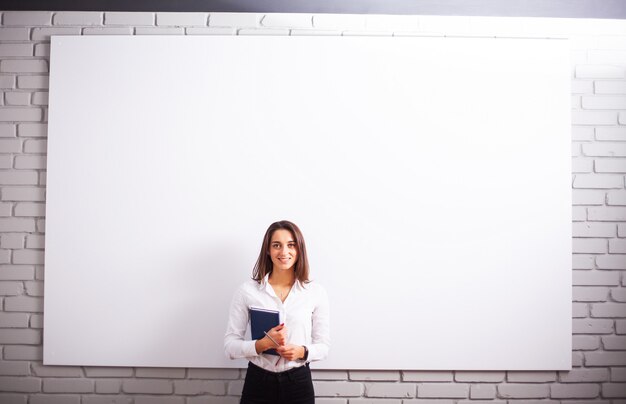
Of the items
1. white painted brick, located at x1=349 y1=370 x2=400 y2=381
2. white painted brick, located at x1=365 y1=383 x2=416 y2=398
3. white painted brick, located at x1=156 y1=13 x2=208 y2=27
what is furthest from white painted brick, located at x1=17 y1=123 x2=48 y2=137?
white painted brick, located at x1=365 y1=383 x2=416 y2=398

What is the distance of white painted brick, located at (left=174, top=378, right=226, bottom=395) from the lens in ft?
6.66

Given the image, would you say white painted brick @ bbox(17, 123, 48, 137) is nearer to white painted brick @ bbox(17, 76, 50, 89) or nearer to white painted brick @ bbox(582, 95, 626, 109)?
white painted brick @ bbox(17, 76, 50, 89)

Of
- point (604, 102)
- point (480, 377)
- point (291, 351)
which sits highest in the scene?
point (604, 102)

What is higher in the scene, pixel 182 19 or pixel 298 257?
pixel 182 19

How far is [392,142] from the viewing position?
2.04 meters

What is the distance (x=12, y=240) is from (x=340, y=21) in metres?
1.98

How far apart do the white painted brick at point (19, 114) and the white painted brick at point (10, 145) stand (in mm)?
107

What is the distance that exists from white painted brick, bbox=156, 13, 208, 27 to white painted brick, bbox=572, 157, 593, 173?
200 cm

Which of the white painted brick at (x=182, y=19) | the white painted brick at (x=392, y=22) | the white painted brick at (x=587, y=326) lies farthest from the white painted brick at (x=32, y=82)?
the white painted brick at (x=587, y=326)

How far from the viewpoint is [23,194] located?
207 centimetres

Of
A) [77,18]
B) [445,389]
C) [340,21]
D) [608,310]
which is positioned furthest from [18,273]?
[608,310]

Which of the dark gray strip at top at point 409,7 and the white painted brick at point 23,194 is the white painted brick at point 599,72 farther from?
the white painted brick at point 23,194

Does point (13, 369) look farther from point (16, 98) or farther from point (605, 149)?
point (605, 149)

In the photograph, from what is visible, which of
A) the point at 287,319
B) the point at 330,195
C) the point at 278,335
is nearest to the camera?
the point at 278,335
